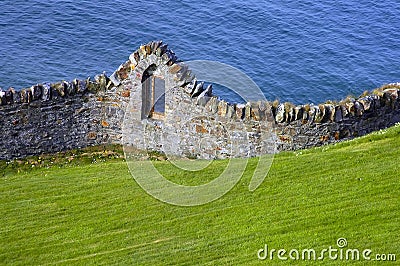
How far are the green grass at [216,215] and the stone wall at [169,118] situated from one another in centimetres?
155

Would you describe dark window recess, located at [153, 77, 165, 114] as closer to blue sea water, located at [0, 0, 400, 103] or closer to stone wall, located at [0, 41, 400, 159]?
stone wall, located at [0, 41, 400, 159]

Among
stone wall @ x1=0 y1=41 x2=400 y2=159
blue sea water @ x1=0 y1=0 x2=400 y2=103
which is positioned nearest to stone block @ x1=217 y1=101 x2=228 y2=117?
stone wall @ x1=0 y1=41 x2=400 y2=159

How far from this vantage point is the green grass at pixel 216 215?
16.2 meters

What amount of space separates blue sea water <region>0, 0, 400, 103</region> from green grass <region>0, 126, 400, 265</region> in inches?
581

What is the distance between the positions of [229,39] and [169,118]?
1867 cm

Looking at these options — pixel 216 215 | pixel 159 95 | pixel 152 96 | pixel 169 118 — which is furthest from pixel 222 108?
→ pixel 216 215

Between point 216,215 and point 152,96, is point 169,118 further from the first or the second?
point 216,215

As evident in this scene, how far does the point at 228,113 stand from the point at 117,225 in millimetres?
6339

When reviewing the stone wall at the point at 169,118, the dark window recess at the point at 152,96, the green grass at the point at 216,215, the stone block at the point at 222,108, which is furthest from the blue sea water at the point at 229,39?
the green grass at the point at 216,215

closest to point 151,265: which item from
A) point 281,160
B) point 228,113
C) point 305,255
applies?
point 305,255

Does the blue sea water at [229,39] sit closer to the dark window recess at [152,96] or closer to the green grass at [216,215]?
the dark window recess at [152,96]

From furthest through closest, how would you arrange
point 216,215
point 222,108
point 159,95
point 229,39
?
point 229,39, point 159,95, point 222,108, point 216,215

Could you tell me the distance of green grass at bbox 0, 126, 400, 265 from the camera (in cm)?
1620

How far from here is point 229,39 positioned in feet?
137
